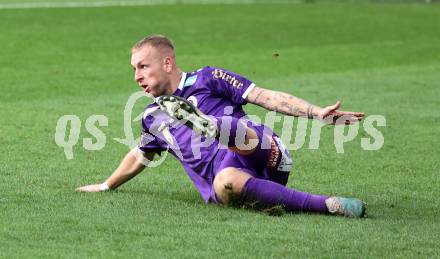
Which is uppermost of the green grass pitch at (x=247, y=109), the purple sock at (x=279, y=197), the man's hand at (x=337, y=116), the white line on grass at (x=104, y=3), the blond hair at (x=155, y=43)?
the blond hair at (x=155, y=43)

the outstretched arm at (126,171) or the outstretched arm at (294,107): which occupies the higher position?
the outstretched arm at (294,107)

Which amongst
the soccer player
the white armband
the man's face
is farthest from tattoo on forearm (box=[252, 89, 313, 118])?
the white armband

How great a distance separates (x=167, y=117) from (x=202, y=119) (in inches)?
27.9

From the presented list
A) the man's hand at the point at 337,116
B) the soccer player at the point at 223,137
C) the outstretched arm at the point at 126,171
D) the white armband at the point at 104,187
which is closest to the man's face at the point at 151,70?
the soccer player at the point at 223,137

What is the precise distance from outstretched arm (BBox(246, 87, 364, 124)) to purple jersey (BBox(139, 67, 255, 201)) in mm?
90

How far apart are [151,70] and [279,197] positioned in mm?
1144

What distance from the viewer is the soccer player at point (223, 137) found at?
699 cm

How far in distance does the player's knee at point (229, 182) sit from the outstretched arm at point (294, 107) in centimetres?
47

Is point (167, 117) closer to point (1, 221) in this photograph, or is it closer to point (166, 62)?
point (166, 62)

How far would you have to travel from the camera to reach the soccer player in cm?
699

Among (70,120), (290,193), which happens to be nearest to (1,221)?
(290,193)

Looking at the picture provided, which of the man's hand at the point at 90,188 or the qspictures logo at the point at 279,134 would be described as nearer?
the man's hand at the point at 90,188

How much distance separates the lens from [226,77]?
7.36 meters

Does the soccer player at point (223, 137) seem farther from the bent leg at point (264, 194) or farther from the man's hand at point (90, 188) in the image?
the man's hand at point (90, 188)
